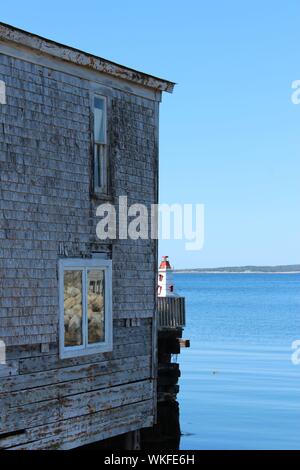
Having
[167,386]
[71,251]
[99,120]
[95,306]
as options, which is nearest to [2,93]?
[99,120]

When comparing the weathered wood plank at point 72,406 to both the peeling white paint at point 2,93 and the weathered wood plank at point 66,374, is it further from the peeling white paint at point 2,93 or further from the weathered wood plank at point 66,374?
the peeling white paint at point 2,93

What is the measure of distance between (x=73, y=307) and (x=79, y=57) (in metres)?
4.63

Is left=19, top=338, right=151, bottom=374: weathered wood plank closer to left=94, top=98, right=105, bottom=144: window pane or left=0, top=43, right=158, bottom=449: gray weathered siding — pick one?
left=0, top=43, right=158, bottom=449: gray weathered siding

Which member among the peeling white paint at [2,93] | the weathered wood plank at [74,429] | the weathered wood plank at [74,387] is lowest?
the weathered wood plank at [74,429]

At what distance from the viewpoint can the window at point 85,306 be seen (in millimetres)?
16859

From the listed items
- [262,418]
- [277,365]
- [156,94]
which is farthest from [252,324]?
[156,94]

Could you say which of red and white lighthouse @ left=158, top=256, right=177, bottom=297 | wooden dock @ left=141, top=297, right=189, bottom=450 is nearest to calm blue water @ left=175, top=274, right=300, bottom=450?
wooden dock @ left=141, top=297, right=189, bottom=450

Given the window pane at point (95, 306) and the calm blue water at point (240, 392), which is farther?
the calm blue water at point (240, 392)

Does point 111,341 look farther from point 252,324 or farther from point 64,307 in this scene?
point 252,324

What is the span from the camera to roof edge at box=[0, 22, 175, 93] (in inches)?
612

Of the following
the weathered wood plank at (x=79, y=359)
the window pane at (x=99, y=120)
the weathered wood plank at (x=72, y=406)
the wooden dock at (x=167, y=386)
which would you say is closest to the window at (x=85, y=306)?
the weathered wood plank at (x=79, y=359)

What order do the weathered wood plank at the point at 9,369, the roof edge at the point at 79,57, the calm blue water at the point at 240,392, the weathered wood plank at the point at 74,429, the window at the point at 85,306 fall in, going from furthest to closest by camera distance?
the calm blue water at the point at 240,392 → the window at the point at 85,306 → the weathered wood plank at the point at 74,429 → the roof edge at the point at 79,57 → the weathered wood plank at the point at 9,369

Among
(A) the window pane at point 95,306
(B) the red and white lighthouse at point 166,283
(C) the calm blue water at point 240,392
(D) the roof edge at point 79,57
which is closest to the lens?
(D) the roof edge at point 79,57

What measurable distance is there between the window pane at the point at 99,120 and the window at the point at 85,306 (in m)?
2.40
